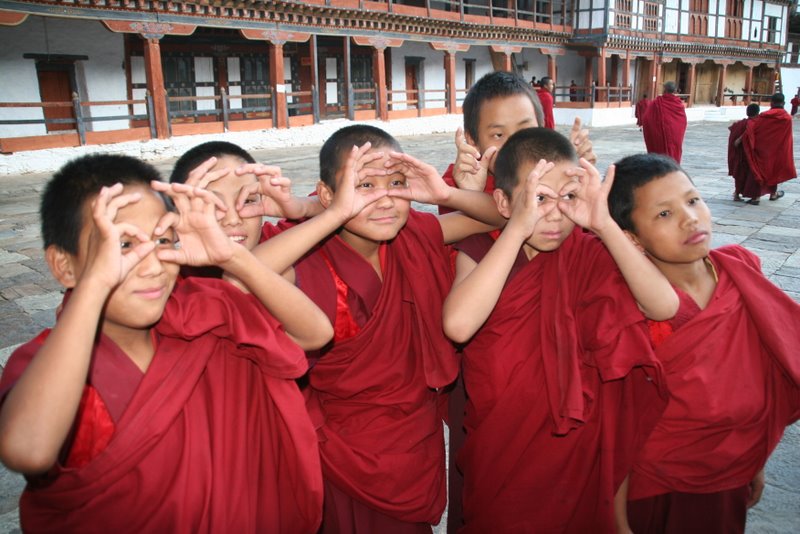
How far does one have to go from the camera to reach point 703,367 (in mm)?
1570

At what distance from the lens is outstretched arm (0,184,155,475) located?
3.25 ft

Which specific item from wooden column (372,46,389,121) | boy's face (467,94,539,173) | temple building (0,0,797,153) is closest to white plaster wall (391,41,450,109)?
temple building (0,0,797,153)

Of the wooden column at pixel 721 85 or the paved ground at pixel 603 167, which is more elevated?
the wooden column at pixel 721 85

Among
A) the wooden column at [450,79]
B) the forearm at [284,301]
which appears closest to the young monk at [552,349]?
the forearm at [284,301]

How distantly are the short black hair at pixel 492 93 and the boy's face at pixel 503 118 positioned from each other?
0.02 meters

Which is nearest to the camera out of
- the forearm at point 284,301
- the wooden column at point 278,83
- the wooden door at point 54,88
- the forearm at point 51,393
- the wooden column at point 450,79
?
the forearm at point 51,393

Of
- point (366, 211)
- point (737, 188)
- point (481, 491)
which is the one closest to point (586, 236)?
point (366, 211)

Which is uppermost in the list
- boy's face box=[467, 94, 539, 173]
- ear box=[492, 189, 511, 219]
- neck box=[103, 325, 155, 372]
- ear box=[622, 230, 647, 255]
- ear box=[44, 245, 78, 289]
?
boy's face box=[467, 94, 539, 173]

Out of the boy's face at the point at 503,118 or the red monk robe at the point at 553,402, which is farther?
the boy's face at the point at 503,118

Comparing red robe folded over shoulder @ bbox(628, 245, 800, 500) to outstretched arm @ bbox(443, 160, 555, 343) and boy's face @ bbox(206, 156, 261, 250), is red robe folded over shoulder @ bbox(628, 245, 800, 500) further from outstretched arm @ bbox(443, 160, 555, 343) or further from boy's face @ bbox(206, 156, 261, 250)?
boy's face @ bbox(206, 156, 261, 250)

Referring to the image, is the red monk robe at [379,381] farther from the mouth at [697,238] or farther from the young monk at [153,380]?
the mouth at [697,238]

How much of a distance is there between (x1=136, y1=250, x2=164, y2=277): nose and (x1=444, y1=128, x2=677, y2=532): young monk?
757mm

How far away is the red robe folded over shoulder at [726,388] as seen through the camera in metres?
1.58

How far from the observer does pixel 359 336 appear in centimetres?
171
